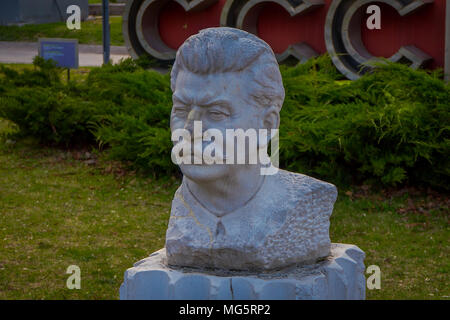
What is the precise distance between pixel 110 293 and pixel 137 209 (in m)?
1.87

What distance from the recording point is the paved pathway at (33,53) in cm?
1662

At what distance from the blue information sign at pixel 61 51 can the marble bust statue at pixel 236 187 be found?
22.4ft

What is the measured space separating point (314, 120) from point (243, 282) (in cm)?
415

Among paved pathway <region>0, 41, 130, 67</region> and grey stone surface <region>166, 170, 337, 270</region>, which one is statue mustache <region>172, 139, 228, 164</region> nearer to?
grey stone surface <region>166, 170, 337, 270</region>

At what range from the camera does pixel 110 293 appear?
5.50m

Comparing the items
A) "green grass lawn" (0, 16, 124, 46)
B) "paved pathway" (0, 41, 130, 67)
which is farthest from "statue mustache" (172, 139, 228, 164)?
"green grass lawn" (0, 16, 124, 46)

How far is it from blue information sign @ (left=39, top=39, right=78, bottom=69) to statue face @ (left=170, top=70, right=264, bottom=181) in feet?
23.0

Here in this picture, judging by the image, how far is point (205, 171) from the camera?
3.62m

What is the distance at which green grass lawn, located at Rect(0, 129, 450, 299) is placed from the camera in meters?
5.65

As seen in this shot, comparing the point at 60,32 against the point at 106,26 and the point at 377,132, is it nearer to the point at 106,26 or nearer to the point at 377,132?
the point at 106,26

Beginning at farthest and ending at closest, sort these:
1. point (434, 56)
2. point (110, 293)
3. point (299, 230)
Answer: point (434, 56) → point (110, 293) → point (299, 230)

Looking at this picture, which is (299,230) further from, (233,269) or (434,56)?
(434,56)

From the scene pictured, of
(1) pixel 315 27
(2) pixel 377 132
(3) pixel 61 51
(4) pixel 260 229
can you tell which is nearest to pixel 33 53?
(3) pixel 61 51

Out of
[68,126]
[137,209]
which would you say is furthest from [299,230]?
[68,126]
